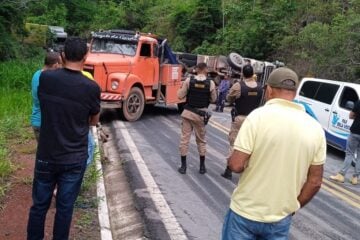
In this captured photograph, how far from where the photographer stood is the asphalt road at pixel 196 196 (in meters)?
5.80

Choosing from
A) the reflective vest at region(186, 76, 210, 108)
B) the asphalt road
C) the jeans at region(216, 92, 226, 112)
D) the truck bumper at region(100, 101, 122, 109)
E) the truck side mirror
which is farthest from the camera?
the jeans at region(216, 92, 226, 112)

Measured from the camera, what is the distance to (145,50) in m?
14.1

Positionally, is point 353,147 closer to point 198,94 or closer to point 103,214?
point 198,94

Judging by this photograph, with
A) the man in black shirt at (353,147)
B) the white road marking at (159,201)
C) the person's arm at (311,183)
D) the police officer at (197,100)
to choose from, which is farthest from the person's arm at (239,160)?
the man in black shirt at (353,147)

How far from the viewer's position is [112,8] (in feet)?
170

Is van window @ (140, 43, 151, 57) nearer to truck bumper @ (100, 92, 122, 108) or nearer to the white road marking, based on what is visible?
truck bumper @ (100, 92, 122, 108)

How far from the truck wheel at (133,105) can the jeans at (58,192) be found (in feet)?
28.9

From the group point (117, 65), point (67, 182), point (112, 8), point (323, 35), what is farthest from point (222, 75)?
point (112, 8)

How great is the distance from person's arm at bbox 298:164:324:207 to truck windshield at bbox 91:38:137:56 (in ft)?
36.2

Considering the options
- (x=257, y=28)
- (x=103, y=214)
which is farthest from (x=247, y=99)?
(x=257, y=28)

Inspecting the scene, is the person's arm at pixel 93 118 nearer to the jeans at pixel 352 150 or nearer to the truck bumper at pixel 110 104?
the jeans at pixel 352 150

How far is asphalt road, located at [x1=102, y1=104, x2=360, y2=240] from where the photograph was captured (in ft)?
19.0

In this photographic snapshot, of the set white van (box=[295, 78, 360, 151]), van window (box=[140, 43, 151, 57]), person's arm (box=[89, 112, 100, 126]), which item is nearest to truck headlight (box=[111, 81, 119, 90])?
van window (box=[140, 43, 151, 57])

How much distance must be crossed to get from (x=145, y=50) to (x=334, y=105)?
531 cm
